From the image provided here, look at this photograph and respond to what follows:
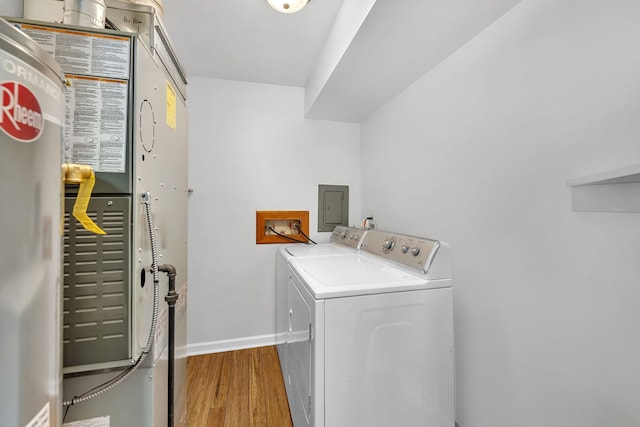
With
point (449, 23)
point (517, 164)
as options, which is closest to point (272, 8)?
point (449, 23)

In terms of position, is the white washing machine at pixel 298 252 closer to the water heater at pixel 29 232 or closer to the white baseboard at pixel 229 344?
the white baseboard at pixel 229 344

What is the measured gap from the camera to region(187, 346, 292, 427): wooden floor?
1.49 metres

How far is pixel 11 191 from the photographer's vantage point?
0.38 metres

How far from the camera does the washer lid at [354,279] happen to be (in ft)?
3.31

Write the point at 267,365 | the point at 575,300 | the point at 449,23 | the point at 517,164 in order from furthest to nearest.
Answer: the point at 267,365
the point at 449,23
the point at 517,164
the point at 575,300

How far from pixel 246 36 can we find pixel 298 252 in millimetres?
1518

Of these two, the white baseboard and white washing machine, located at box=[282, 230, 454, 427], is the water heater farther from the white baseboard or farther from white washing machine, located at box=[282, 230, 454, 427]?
the white baseboard

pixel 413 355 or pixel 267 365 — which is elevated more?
pixel 413 355

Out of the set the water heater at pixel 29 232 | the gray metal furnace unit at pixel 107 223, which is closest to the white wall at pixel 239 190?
the gray metal furnace unit at pixel 107 223

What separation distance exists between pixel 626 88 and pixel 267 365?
242 cm

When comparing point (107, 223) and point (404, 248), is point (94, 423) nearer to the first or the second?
point (107, 223)

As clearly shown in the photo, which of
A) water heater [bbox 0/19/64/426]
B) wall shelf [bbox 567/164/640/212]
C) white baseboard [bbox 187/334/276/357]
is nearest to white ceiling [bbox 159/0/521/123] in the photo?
wall shelf [bbox 567/164/640/212]

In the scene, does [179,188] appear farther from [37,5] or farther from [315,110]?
[315,110]

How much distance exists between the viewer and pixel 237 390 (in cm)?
172
